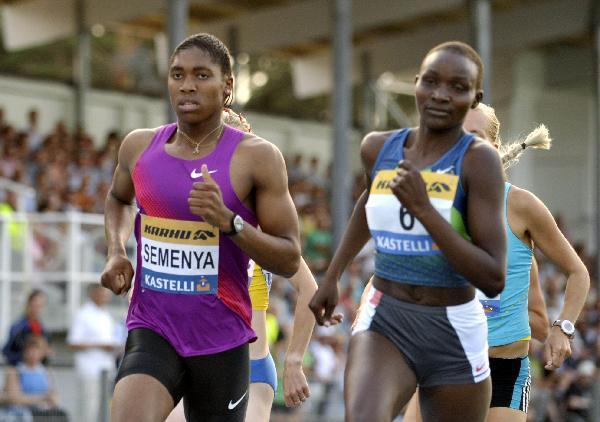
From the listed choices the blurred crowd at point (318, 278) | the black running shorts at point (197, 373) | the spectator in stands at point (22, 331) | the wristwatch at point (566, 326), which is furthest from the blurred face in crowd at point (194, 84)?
the blurred crowd at point (318, 278)

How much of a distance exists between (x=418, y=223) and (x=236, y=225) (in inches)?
26.9

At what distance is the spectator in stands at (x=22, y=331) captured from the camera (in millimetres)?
12773

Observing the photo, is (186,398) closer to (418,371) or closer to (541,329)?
(418,371)

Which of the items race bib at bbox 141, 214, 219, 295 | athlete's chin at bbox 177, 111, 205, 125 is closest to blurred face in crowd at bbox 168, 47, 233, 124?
athlete's chin at bbox 177, 111, 205, 125

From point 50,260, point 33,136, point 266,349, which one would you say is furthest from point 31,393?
point 33,136

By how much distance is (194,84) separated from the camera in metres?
5.43

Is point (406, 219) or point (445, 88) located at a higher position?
point (445, 88)

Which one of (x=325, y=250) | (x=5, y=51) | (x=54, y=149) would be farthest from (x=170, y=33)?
(x=5, y=51)

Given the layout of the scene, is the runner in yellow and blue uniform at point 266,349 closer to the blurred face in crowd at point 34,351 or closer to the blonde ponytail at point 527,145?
the blonde ponytail at point 527,145

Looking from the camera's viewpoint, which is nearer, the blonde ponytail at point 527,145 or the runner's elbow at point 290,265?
the runner's elbow at point 290,265

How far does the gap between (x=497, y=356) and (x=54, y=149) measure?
13723mm

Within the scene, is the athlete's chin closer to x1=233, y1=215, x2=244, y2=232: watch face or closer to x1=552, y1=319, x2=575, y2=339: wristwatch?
x1=233, y1=215, x2=244, y2=232: watch face

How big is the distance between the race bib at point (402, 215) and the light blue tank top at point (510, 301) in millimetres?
1535

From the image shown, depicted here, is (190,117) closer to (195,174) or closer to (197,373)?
(195,174)
